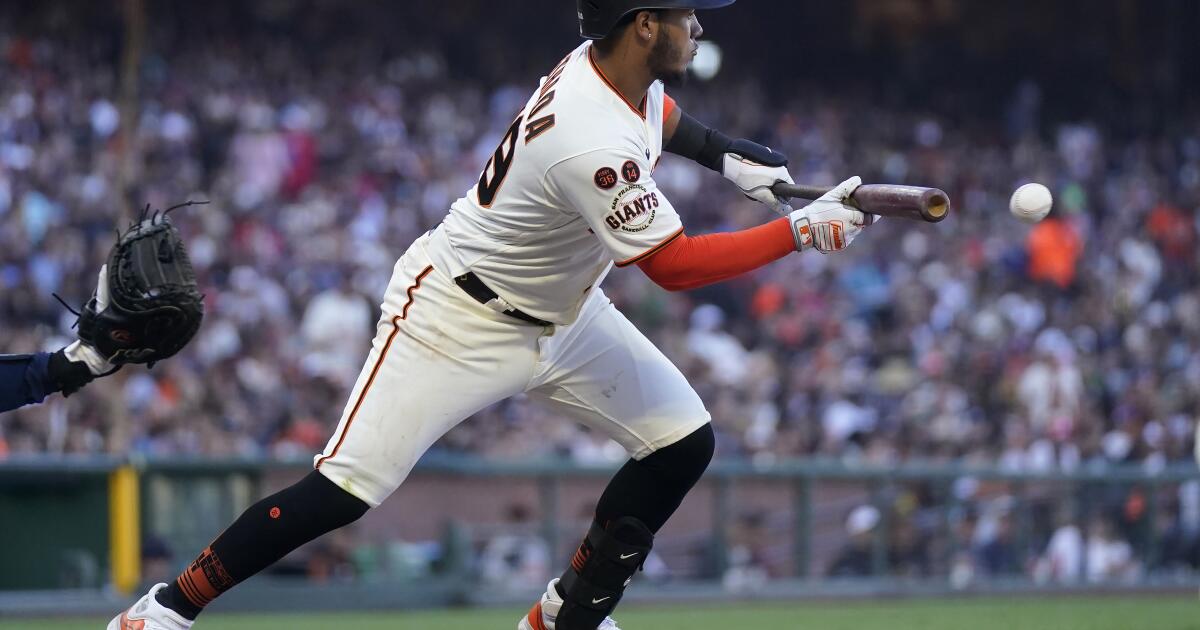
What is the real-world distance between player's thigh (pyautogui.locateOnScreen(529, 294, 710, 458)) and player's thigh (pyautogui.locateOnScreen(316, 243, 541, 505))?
0.47 ft

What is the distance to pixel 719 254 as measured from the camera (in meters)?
4.34

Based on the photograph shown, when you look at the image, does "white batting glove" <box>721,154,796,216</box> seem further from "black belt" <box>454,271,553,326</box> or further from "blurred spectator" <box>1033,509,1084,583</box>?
"blurred spectator" <box>1033,509,1084,583</box>

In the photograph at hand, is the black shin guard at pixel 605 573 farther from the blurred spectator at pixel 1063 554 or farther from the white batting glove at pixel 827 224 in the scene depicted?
the blurred spectator at pixel 1063 554

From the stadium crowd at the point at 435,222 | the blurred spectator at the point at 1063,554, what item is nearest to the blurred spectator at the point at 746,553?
the stadium crowd at the point at 435,222

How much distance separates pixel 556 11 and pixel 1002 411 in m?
8.31

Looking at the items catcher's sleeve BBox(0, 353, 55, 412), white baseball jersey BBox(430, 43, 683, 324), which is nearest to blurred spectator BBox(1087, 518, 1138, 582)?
white baseball jersey BBox(430, 43, 683, 324)

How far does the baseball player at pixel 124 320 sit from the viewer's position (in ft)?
15.1

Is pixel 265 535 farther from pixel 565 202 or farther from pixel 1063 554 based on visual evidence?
pixel 1063 554

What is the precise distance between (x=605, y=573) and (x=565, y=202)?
3.78 feet

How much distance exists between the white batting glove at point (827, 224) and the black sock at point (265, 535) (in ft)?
4.69

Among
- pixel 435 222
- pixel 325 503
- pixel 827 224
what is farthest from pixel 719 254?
pixel 435 222

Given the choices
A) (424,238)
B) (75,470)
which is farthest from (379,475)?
(75,470)

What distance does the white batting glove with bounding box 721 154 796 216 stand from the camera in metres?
4.93

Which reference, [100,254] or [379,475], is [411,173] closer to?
[100,254]
